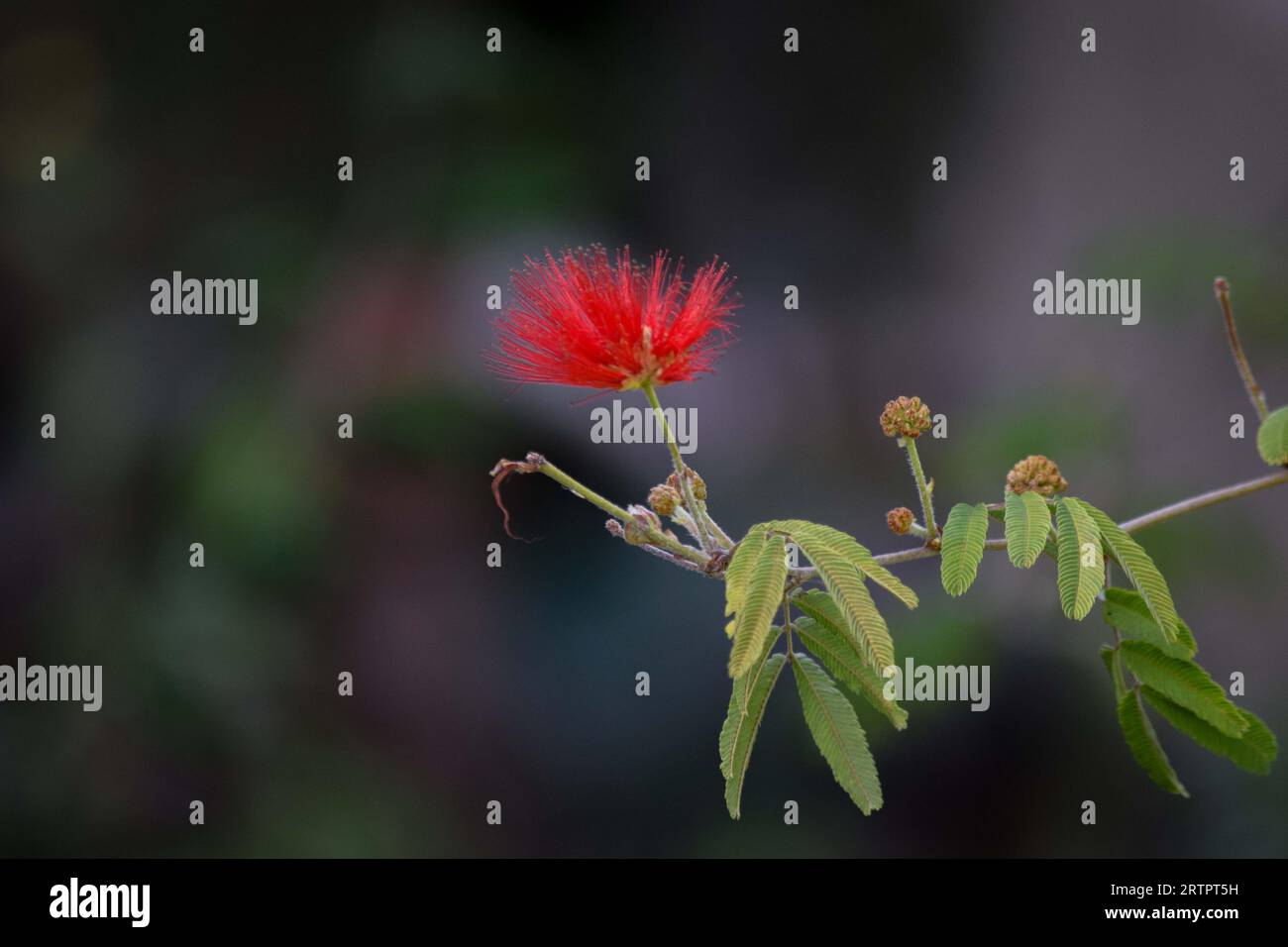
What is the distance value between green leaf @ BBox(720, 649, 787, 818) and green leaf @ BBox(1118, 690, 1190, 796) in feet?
1.05

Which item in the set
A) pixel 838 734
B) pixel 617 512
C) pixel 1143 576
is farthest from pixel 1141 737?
pixel 617 512

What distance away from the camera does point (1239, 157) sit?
2570 mm

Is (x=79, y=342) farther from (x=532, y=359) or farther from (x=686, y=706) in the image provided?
(x=532, y=359)

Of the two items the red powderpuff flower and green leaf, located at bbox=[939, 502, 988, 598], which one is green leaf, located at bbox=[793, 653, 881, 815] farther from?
the red powderpuff flower

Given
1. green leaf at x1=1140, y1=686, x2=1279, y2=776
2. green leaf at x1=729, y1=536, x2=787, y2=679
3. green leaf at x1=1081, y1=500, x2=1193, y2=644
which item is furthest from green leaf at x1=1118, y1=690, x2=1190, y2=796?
green leaf at x1=729, y1=536, x2=787, y2=679

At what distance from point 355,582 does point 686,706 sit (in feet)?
2.79

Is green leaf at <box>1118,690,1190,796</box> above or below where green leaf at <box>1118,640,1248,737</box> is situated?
below

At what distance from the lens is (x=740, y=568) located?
2.89 feet

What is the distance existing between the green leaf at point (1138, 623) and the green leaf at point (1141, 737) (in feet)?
0.22

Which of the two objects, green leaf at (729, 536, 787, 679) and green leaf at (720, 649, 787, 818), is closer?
green leaf at (729, 536, 787, 679)

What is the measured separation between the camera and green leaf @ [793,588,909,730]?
1.00 meters

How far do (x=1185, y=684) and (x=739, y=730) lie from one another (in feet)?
1.27

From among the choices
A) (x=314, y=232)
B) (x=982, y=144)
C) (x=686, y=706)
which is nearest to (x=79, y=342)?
(x=314, y=232)

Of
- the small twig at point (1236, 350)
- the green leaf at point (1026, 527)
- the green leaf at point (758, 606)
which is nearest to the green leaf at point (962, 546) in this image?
the green leaf at point (1026, 527)
